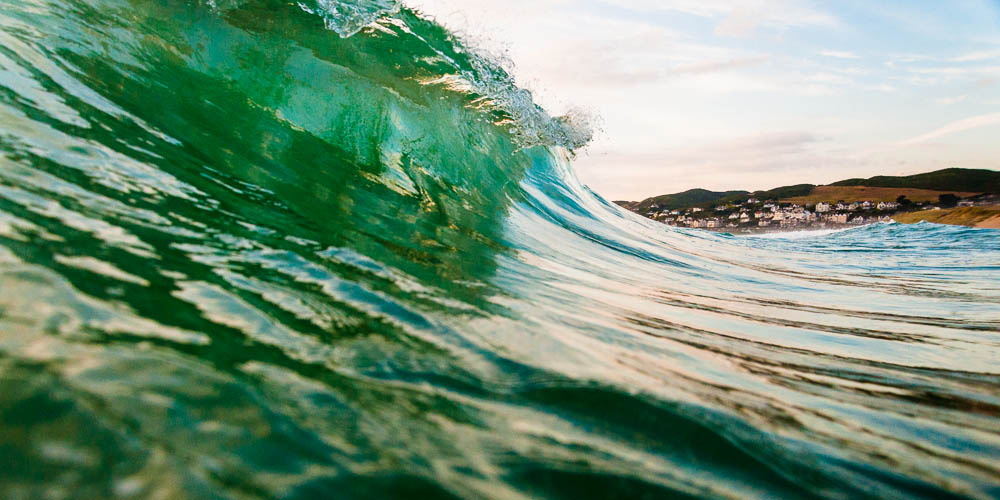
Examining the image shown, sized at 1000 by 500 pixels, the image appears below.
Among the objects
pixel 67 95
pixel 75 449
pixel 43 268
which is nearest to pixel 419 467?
pixel 75 449

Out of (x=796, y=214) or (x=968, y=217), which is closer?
(x=968, y=217)

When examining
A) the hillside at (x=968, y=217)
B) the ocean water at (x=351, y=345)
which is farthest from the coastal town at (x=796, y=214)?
the ocean water at (x=351, y=345)

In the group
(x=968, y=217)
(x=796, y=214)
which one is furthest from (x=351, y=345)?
(x=796, y=214)

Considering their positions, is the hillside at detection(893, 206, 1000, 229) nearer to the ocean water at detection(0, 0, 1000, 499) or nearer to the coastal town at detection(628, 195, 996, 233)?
the coastal town at detection(628, 195, 996, 233)

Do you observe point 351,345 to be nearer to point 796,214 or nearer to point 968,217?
point 968,217

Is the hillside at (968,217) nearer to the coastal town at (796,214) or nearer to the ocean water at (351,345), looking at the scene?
the coastal town at (796,214)

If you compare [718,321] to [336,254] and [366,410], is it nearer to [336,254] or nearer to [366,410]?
[336,254]
